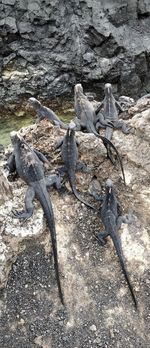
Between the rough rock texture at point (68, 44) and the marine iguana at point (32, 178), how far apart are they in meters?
8.50

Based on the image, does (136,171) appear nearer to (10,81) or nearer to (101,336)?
(101,336)

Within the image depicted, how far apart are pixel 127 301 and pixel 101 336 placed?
A: 0.58 metres

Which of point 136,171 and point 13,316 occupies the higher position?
point 136,171

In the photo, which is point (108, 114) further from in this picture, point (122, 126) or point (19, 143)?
point (19, 143)

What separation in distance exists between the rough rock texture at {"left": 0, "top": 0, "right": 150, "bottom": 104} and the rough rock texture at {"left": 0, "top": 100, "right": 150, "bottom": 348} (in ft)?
29.1

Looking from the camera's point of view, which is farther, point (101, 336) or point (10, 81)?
point (10, 81)

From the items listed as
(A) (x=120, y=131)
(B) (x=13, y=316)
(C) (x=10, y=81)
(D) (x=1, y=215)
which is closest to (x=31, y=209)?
(D) (x=1, y=215)

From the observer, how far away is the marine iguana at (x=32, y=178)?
607 cm

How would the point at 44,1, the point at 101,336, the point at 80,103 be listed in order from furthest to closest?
1. the point at 44,1
2. the point at 80,103
3. the point at 101,336

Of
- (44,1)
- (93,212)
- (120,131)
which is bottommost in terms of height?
(93,212)

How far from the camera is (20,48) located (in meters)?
15.0

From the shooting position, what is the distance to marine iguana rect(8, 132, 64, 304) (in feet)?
19.9

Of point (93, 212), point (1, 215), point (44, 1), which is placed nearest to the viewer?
point (1, 215)

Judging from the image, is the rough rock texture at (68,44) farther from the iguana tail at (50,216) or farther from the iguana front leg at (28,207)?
the iguana tail at (50,216)
